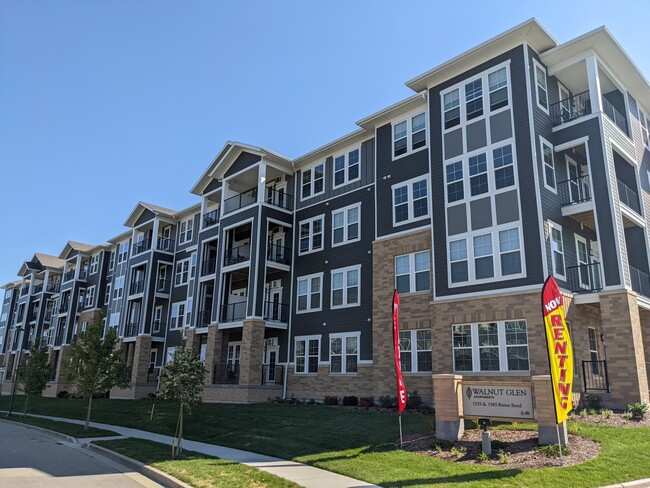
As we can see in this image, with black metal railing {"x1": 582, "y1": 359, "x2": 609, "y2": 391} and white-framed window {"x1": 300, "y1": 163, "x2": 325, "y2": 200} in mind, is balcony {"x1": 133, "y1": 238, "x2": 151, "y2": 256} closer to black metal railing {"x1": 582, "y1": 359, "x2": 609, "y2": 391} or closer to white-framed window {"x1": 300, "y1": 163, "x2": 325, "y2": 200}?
white-framed window {"x1": 300, "y1": 163, "x2": 325, "y2": 200}

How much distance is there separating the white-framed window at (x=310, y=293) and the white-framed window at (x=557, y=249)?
13.0 m

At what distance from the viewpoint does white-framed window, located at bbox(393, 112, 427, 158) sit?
25.2 metres

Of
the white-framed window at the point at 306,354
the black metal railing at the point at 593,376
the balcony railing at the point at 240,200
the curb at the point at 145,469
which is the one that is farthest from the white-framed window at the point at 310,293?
the curb at the point at 145,469

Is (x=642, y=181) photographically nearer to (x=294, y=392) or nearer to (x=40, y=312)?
(x=294, y=392)

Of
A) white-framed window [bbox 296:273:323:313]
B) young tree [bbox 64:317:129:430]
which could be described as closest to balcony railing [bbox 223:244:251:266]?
A: white-framed window [bbox 296:273:323:313]

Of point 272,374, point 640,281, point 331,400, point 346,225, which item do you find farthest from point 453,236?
point 272,374

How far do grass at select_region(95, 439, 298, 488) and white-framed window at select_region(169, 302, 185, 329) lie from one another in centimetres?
2425

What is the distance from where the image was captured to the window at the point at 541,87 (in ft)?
70.2

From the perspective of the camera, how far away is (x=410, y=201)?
24.8 m

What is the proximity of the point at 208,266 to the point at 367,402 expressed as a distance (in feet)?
56.2

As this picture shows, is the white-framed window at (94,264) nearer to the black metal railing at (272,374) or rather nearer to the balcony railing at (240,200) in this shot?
the balcony railing at (240,200)

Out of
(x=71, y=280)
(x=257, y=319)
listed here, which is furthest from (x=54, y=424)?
(x=71, y=280)

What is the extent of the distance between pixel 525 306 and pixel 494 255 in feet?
7.90

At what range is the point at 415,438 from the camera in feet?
47.4
